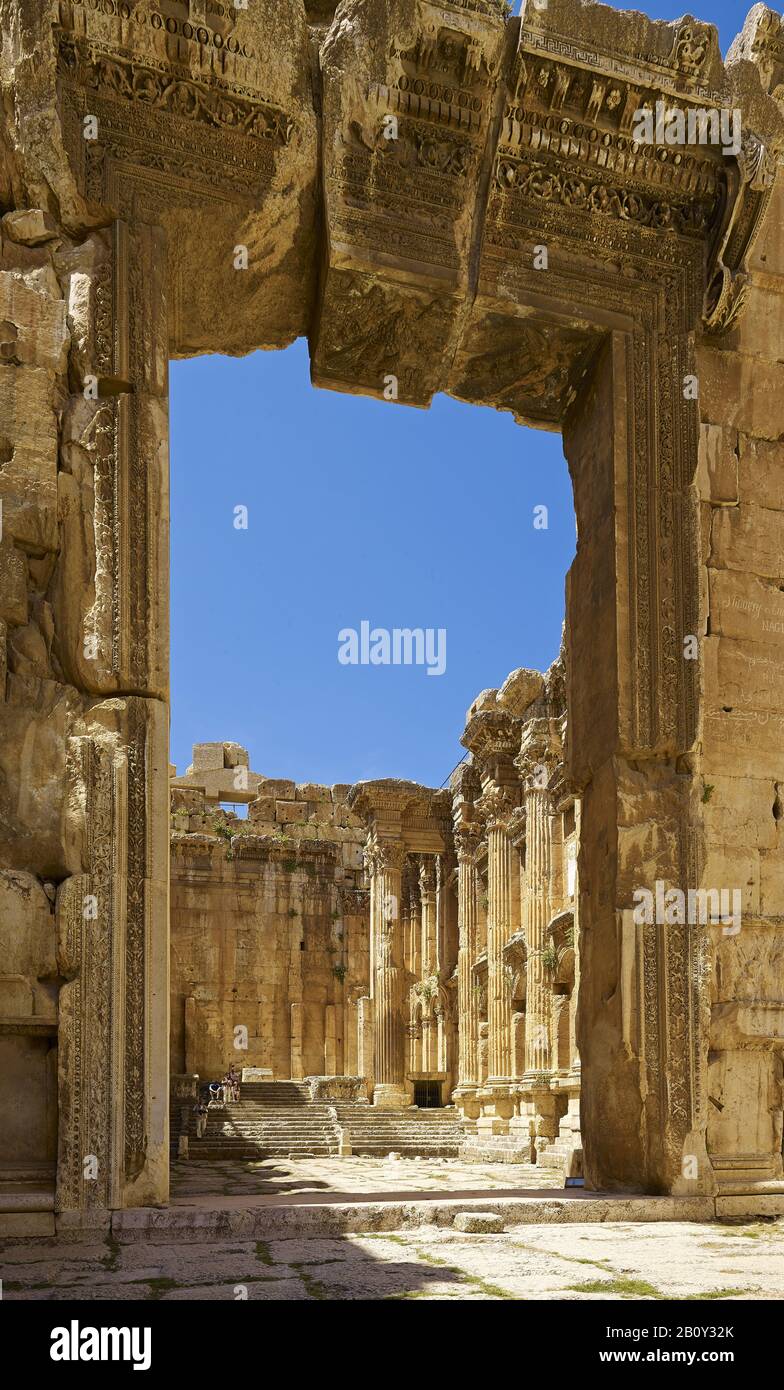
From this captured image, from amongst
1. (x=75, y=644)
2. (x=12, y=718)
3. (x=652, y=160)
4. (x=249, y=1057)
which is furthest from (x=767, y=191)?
(x=249, y=1057)

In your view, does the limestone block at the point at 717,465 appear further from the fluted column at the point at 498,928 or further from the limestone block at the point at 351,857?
the limestone block at the point at 351,857

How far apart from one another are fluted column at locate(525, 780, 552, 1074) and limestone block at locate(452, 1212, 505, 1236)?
1533 centimetres

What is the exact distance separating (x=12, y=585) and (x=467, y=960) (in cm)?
2301

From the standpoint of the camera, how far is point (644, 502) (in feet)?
24.9

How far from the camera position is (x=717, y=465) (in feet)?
25.5

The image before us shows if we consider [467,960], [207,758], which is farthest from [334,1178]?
[207,758]

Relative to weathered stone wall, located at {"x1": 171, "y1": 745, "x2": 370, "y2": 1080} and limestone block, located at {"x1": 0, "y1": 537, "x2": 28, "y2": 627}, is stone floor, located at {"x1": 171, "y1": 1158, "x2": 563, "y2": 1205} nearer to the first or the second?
limestone block, located at {"x1": 0, "y1": 537, "x2": 28, "y2": 627}

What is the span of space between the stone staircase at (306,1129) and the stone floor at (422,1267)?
14790 millimetres

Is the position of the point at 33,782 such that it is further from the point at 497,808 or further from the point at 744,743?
the point at 497,808

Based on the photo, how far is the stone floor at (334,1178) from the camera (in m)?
10.7

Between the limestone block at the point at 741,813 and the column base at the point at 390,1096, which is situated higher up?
the limestone block at the point at 741,813

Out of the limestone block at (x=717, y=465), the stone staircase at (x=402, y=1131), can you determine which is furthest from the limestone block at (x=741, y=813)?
the stone staircase at (x=402, y=1131)

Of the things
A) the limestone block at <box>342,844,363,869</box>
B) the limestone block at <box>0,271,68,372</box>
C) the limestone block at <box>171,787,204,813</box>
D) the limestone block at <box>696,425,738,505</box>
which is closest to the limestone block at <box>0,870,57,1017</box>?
the limestone block at <box>0,271,68,372</box>

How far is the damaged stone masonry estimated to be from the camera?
19.5 feet
